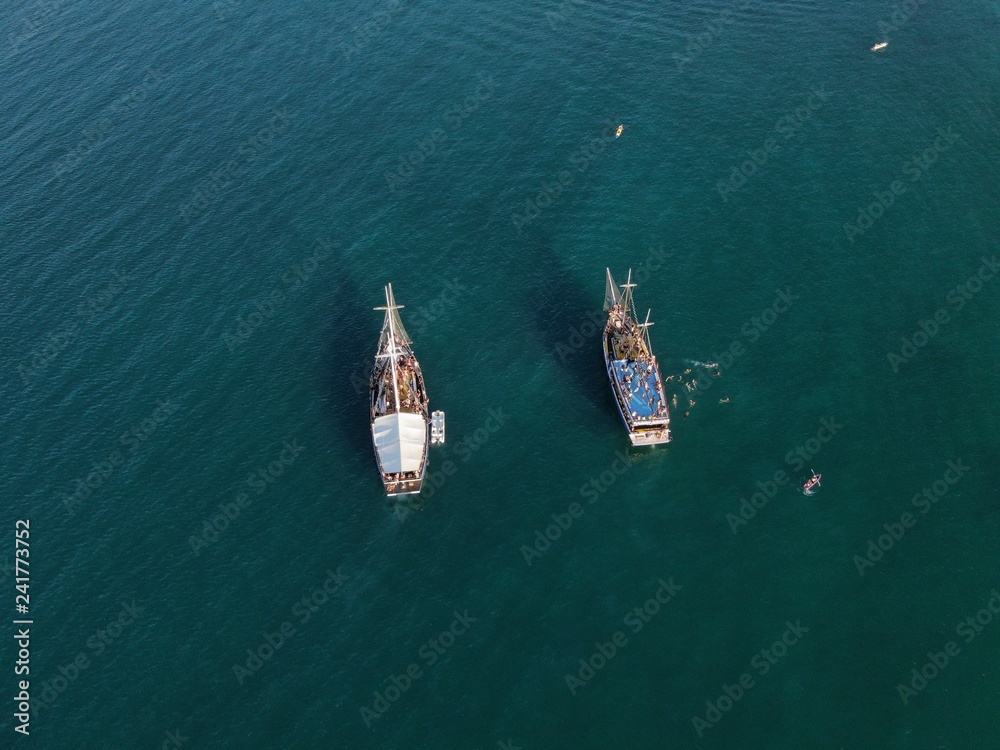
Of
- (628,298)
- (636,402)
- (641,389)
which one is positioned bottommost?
(636,402)

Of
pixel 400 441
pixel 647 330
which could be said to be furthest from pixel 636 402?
pixel 400 441

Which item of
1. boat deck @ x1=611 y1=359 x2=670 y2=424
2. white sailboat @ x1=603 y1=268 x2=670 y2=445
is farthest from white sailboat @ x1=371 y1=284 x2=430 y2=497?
boat deck @ x1=611 y1=359 x2=670 y2=424

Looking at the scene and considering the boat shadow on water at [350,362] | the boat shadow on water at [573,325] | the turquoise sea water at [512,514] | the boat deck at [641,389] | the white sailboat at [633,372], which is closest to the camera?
the turquoise sea water at [512,514]

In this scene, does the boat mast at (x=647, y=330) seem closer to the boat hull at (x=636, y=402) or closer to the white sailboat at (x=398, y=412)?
the boat hull at (x=636, y=402)

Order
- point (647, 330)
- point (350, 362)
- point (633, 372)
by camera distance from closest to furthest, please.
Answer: point (633, 372) → point (350, 362) → point (647, 330)

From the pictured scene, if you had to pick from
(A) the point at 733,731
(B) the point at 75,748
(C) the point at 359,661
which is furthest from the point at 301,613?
(A) the point at 733,731

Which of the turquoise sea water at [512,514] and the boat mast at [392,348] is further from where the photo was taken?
the boat mast at [392,348]

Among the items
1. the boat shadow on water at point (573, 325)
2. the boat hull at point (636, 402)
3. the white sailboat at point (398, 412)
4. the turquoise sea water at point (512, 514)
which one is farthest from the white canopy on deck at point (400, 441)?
the boat hull at point (636, 402)

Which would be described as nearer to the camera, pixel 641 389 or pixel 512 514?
pixel 512 514

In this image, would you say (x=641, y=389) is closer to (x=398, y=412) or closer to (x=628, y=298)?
(x=628, y=298)
